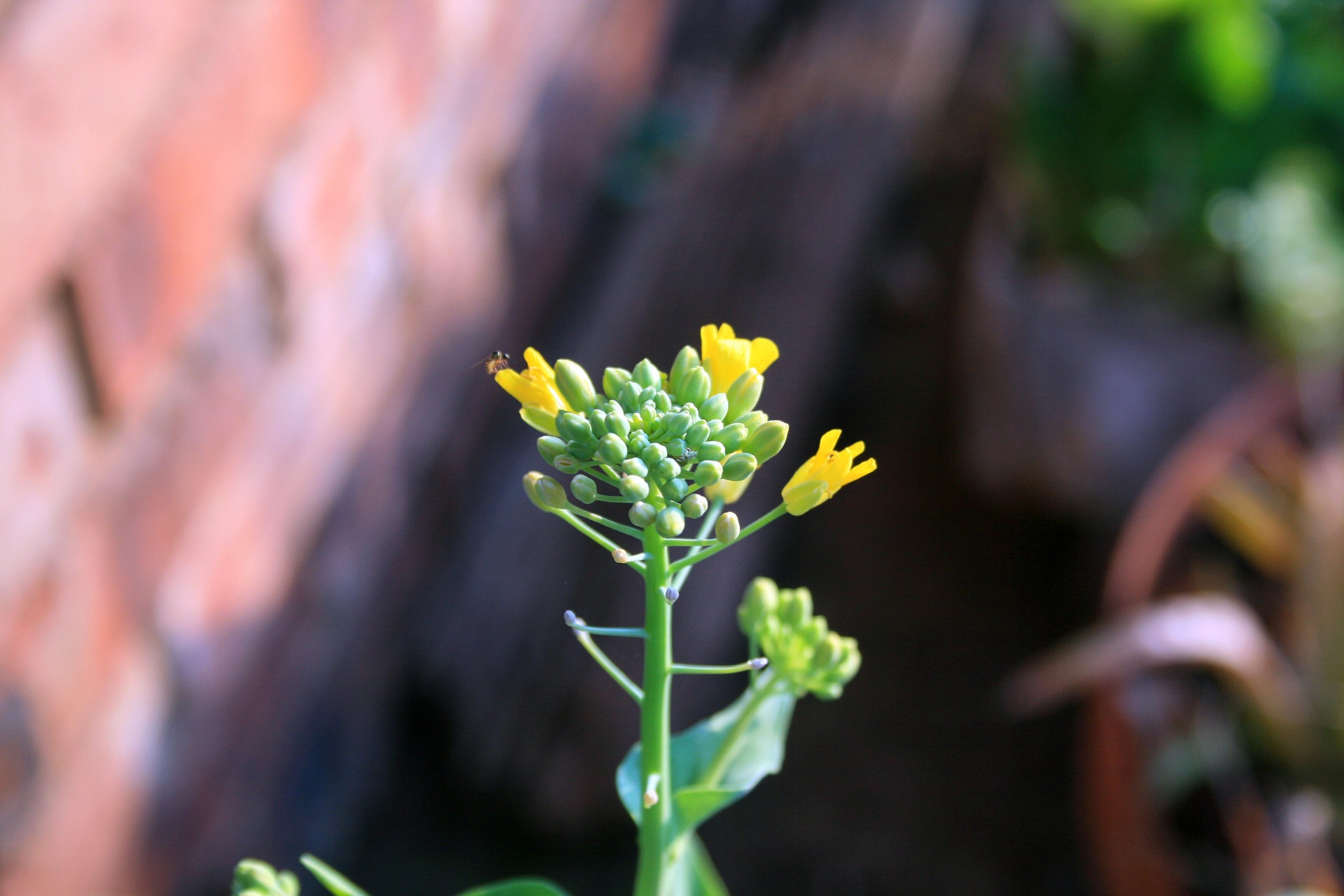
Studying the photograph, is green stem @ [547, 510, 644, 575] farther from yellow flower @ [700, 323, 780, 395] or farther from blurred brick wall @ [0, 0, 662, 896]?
blurred brick wall @ [0, 0, 662, 896]

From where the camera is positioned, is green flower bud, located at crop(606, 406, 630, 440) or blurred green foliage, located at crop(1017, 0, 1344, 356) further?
blurred green foliage, located at crop(1017, 0, 1344, 356)

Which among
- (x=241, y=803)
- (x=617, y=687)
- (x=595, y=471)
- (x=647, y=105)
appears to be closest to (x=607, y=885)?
(x=617, y=687)

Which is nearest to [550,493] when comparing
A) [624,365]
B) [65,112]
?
[65,112]

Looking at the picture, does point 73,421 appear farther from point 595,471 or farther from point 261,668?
point 595,471

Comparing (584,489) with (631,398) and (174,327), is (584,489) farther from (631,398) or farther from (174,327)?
(174,327)

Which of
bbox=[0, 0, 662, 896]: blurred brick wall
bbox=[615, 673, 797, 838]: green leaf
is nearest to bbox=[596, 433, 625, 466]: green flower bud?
bbox=[615, 673, 797, 838]: green leaf

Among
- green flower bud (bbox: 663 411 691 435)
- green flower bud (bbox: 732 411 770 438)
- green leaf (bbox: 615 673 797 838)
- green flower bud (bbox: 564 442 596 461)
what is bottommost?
green leaf (bbox: 615 673 797 838)
